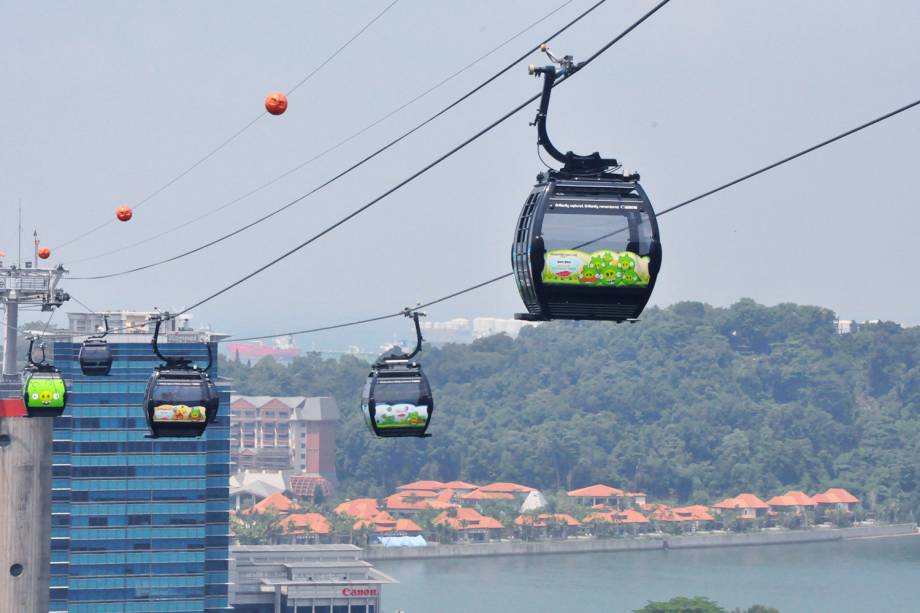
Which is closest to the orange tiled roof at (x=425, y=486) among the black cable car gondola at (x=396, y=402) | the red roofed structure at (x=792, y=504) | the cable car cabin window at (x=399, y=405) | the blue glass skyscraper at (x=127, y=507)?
the red roofed structure at (x=792, y=504)

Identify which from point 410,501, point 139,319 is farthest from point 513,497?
point 139,319

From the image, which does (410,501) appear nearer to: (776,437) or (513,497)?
(513,497)

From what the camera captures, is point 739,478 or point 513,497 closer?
point 513,497

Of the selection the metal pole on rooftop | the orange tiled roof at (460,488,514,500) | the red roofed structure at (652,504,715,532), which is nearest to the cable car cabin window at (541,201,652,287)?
the metal pole on rooftop

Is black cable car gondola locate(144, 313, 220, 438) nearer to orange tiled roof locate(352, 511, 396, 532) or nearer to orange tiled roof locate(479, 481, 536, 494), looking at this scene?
orange tiled roof locate(352, 511, 396, 532)

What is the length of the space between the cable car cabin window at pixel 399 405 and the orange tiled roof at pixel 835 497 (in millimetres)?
154570

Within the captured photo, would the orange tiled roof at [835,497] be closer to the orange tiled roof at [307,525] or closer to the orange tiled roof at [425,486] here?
the orange tiled roof at [425,486]

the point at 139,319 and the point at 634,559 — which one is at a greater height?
the point at 139,319

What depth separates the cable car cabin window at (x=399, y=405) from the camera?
2008 centimetres

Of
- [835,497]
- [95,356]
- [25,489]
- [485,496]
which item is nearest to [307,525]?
[485,496]

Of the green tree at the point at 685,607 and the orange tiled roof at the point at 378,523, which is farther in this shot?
the orange tiled roof at the point at 378,523

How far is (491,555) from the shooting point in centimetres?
14962

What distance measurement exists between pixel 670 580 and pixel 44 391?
352 feet

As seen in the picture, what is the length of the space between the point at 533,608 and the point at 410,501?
44983mm
